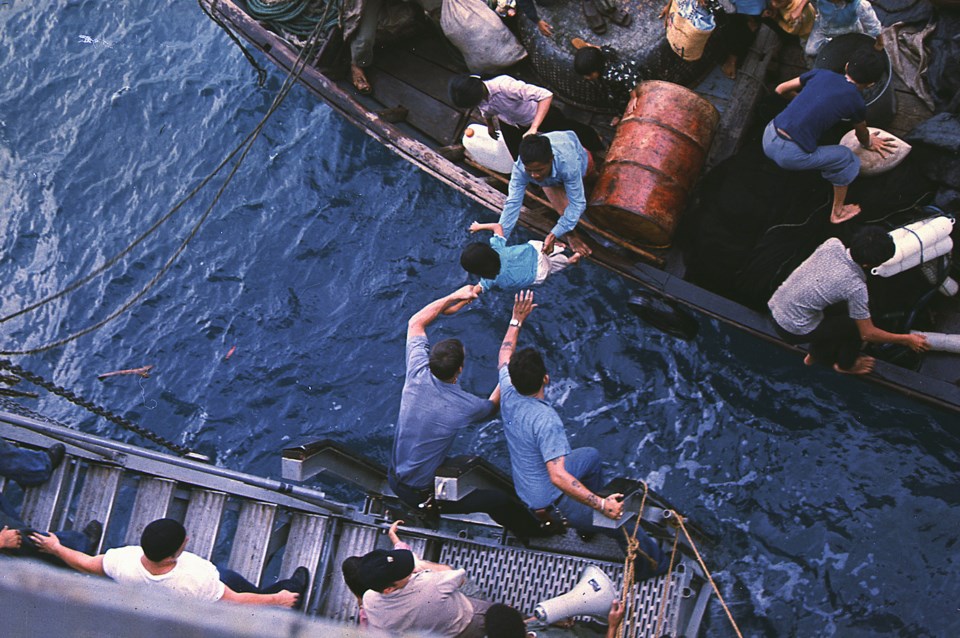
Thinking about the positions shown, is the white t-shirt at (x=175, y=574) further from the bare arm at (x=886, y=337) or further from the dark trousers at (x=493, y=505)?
the bare arm at (x=886, y=337)

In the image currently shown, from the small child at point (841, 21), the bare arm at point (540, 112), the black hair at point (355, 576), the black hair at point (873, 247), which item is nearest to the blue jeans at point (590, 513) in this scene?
the black hair at point (355, 576)

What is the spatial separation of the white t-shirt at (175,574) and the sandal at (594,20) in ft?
18.8

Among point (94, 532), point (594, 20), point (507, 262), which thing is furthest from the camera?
point (594, 20)

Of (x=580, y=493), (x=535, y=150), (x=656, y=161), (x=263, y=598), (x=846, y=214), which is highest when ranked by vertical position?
(x=656, y=161)

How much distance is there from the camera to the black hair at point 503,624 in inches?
201

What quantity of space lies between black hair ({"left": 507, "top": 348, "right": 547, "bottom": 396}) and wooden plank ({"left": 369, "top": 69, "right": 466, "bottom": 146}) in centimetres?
392

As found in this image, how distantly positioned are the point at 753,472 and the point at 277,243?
5.76 meters

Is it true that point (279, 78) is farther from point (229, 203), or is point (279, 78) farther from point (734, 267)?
point (734, 267)

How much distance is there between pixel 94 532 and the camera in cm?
627

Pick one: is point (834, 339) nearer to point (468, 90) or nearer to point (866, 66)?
point (866, 66)

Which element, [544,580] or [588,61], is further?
[588,61]

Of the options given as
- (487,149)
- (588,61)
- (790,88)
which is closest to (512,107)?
(487,149)

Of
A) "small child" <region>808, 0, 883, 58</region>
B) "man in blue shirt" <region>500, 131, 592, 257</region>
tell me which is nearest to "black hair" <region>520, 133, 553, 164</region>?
"man in blue shirt" <region>500, 131, 592, 257</region>

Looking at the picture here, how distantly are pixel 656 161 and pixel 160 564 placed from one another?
15.7ft
